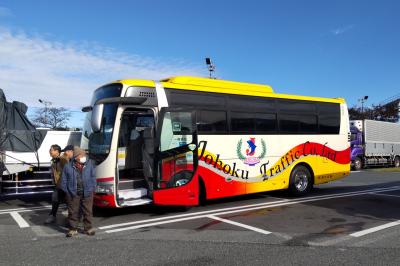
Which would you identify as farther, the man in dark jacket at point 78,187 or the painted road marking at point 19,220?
the painted road marking at point 19,220

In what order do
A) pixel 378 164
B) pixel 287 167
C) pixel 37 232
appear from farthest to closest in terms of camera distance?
pixel 378 164, pixel 287 167, pixel 37 232

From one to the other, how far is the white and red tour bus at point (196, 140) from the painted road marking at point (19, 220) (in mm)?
1587

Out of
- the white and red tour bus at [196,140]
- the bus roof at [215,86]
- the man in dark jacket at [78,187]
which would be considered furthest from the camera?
the bus roof at [215,86]

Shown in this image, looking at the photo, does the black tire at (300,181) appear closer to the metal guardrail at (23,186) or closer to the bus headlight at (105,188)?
the bus headlight at (105,188)

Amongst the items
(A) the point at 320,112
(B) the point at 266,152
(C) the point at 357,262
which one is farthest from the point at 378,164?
(C) the point at 357,262

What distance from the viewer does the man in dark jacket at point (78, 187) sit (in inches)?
312

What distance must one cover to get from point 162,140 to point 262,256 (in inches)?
166

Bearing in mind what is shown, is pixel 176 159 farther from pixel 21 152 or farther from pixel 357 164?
pixel 357 164

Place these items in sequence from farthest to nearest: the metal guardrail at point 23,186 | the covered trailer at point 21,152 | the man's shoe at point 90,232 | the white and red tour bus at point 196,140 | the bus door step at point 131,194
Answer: the covered trailer at point 21,152 < the metal guardrail at point 23,186 < the bus door step at point 131,194 < the white and red tour bus at point 196,140 < the man's shoe at point 90,232

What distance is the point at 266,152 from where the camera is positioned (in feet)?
40.7

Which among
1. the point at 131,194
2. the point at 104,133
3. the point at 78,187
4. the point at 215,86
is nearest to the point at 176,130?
the point at 104,133

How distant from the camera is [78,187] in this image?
7.98 metres

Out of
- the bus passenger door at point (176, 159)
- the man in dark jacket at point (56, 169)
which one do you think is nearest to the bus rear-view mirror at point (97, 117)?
the man in dark jacket at point (56, 169)

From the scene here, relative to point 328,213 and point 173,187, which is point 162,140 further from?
point 328,213
